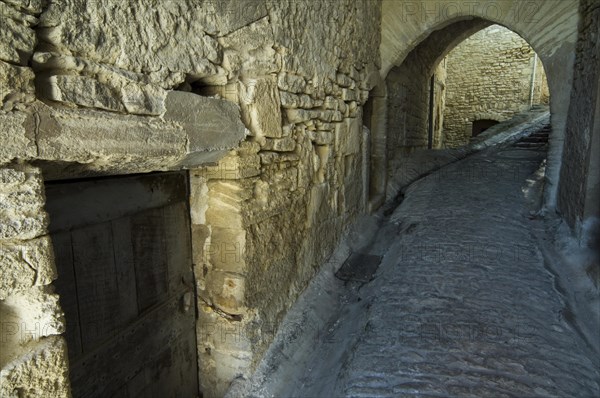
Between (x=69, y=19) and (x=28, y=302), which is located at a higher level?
(x=69, y=19)

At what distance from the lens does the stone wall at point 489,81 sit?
12312mm

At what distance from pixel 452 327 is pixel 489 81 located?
12.8 m

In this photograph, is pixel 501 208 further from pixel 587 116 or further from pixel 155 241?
pixel 155 241

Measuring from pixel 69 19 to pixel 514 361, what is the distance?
252cm

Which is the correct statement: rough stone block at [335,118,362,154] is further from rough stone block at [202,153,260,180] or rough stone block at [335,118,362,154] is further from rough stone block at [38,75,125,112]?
rough stone block at [38,75,125,112]

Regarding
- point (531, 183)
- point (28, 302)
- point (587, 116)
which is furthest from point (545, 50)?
point (28, 302)

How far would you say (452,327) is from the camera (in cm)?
235

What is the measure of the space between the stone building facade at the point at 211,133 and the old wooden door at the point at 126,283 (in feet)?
0.12

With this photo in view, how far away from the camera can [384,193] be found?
548 cm

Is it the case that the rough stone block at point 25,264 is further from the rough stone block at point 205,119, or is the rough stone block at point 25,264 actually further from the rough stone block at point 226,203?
the rough stone block at point 226,203

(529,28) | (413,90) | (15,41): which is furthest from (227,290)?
(413,90)

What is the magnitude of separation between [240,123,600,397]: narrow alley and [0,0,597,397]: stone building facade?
1.45ft

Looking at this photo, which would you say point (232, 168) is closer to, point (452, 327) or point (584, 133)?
point (452, 327)

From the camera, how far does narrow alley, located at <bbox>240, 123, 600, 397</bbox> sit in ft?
6.38
